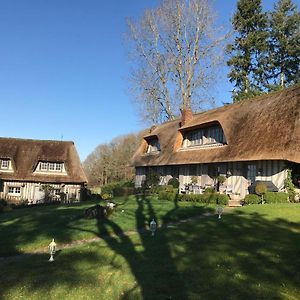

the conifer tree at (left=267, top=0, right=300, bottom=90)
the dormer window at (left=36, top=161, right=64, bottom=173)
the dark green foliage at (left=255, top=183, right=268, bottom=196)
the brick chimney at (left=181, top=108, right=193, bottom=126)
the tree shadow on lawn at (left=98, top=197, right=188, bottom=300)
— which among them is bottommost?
the tree shadow on lawn at (left=98, top=197, right=188, bottom=300)

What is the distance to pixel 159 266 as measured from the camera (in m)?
10.7

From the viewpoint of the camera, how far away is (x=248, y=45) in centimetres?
5100

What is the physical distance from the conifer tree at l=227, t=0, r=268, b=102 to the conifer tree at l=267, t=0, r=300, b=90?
1.25 meters

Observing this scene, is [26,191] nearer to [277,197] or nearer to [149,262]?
[277,197]

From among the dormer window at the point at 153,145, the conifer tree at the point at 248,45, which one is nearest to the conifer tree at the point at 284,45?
the conifer tree at the point at 248,45

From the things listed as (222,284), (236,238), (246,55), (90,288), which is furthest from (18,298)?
(246,55)

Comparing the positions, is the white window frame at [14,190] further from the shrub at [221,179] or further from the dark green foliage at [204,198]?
the shrub at [221,179]

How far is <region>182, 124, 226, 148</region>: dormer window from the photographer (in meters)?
28.8

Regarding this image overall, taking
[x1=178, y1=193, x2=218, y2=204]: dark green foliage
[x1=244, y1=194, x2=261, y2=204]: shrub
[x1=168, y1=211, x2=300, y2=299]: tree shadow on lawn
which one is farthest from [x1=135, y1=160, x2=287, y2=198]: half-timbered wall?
[x1=168, y1=211, x2=300, y2=299]: tree shadow on lawn

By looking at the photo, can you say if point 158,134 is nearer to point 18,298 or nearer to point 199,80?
point 199,80

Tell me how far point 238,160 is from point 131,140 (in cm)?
4751

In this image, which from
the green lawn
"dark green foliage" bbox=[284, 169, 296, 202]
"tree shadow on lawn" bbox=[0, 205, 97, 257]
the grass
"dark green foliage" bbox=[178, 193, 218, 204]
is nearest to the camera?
the green lawn

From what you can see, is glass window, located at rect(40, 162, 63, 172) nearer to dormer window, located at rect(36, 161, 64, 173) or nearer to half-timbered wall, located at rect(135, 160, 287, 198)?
dormer window, located at rect(36, 161, 64, 173)

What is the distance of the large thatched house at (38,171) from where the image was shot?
124 ft
